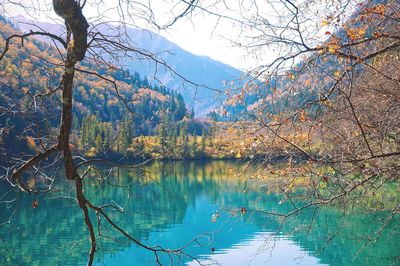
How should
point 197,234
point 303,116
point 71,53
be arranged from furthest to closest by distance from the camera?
point 197,234 < point 303,116 < point 71,53

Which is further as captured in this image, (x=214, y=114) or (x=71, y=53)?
(x=214, y=114)

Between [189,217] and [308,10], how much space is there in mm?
19643

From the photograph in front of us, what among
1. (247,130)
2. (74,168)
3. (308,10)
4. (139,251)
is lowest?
(139,251)

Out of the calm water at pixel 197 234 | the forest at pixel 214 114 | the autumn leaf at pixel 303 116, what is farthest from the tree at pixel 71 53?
the calm water at pixel 197 234

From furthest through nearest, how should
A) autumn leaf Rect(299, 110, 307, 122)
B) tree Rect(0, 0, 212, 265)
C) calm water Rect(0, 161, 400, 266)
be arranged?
calm water Rect(0, 161, 400, 266) < autumn leaf Rect(299, 110, 307, 122) < tree Rect(0, 0, 212, 265)

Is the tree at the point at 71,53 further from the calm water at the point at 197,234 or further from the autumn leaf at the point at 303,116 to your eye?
the calm water at the point at 197,234


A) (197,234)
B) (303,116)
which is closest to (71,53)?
(303,116)

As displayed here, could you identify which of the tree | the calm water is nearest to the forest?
the tree

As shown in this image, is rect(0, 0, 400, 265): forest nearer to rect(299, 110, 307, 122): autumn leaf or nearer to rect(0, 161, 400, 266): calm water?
rect(299, 110, 307, 122): autumn leaf

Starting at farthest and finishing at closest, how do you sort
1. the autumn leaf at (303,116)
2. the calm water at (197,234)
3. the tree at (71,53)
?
the calm water at (197,234)
the autumn leaf at (303,116)
the tree at (71,53)

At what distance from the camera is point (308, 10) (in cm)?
305

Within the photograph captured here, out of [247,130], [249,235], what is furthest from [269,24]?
[249,235]

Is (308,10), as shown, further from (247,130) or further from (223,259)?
(223,259)

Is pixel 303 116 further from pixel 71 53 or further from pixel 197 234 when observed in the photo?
pixel 197 234
